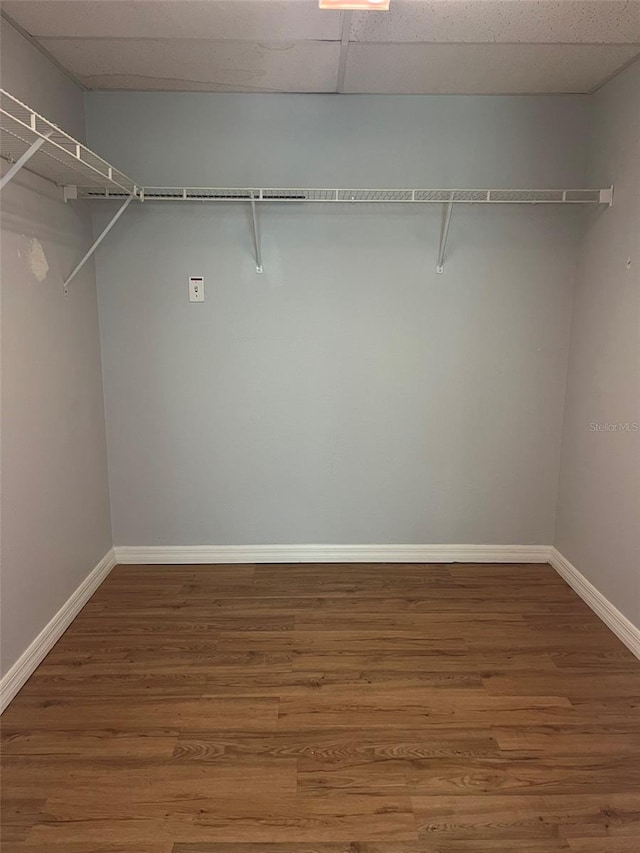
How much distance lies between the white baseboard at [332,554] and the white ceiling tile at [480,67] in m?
2.23

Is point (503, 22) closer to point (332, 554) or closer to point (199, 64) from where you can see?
point (199, 64)

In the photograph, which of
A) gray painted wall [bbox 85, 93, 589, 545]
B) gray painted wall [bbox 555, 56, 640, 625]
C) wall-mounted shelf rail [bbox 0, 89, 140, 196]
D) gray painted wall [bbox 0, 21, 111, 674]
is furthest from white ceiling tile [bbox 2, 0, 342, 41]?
gray painted wall [bbox 555, 56, 640, 625]

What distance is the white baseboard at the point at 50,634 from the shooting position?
1.98m

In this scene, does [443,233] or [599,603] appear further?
[443,233]

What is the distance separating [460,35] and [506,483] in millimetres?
2020

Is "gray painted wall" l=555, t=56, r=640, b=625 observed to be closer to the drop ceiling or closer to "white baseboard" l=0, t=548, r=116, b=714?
the drop ceiling

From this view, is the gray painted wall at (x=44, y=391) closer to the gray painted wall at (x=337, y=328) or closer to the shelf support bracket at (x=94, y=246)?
the shelf support bracket at (x=94, y=246)

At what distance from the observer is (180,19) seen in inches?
76.8

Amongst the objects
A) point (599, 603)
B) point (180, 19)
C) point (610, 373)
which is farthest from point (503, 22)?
point (599, 603)

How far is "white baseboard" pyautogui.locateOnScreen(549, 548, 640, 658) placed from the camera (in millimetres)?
2293

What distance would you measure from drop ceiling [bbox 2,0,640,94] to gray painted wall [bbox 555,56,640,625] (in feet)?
0.93

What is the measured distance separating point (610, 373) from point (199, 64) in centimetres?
218

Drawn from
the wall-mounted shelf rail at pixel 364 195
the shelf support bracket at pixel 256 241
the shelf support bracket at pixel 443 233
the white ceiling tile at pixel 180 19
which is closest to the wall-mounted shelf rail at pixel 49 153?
the wall-mounted shelf rail at pixel 364 195

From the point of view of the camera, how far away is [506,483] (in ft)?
9.76
